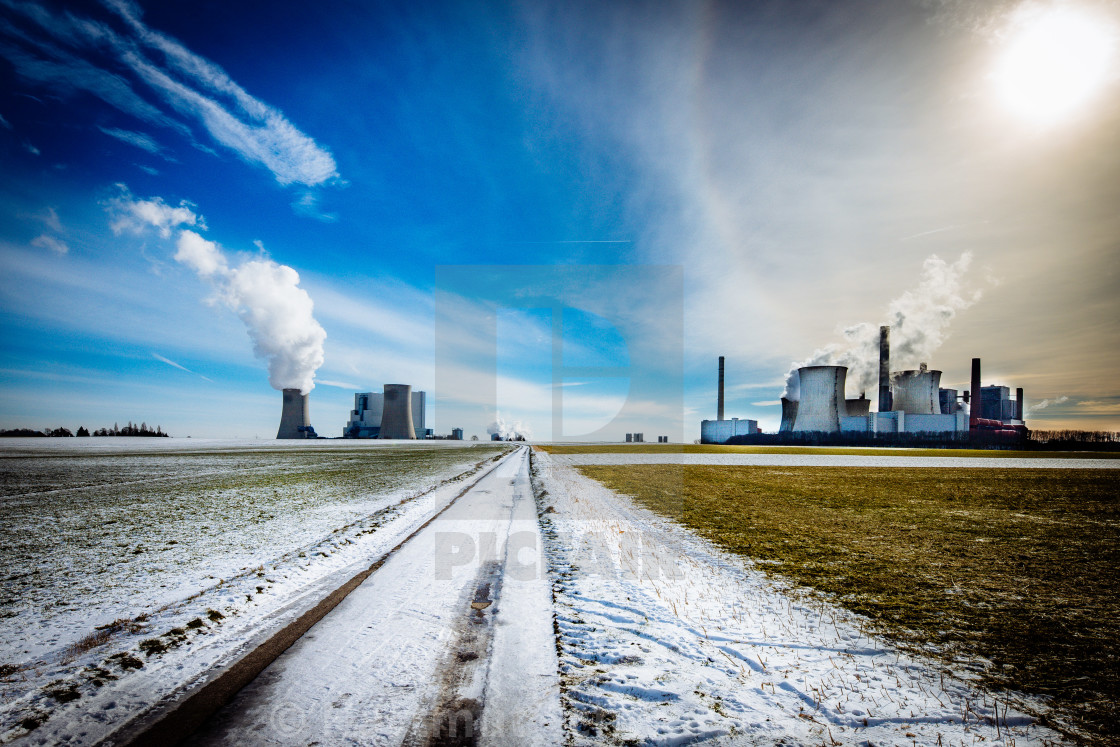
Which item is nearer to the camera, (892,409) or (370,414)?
(892,409)

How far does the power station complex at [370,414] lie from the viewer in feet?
242

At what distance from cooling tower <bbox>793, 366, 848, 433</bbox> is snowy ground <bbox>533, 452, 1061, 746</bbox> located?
74.1 m

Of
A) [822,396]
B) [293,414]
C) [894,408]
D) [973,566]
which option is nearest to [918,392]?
→ [894,408]

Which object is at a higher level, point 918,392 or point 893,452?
point 918,392

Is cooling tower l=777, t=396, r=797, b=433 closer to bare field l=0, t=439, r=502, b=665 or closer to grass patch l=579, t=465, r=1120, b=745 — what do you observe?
grass patch l=579, t=465, r=1120, b=745

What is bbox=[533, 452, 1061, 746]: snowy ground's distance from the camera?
9.44ft

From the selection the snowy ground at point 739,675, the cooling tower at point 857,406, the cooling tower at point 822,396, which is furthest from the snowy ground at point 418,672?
the cooling tower at point 857,406

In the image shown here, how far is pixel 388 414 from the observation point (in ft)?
273

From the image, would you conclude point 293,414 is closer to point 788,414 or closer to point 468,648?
point 468,648

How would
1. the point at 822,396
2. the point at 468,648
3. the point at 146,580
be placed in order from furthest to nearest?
the point at 822,396 < the point at 146,580 < the point at 468,648

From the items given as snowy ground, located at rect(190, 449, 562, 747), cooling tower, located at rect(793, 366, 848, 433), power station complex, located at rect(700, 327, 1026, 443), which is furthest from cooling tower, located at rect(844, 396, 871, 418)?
snowy ground, located at rect(190, 449, 562, 747)

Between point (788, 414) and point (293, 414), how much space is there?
306 ft

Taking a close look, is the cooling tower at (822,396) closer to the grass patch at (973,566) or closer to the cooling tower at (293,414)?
the grass patch at (973,566)

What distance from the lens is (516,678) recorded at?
3428mm
